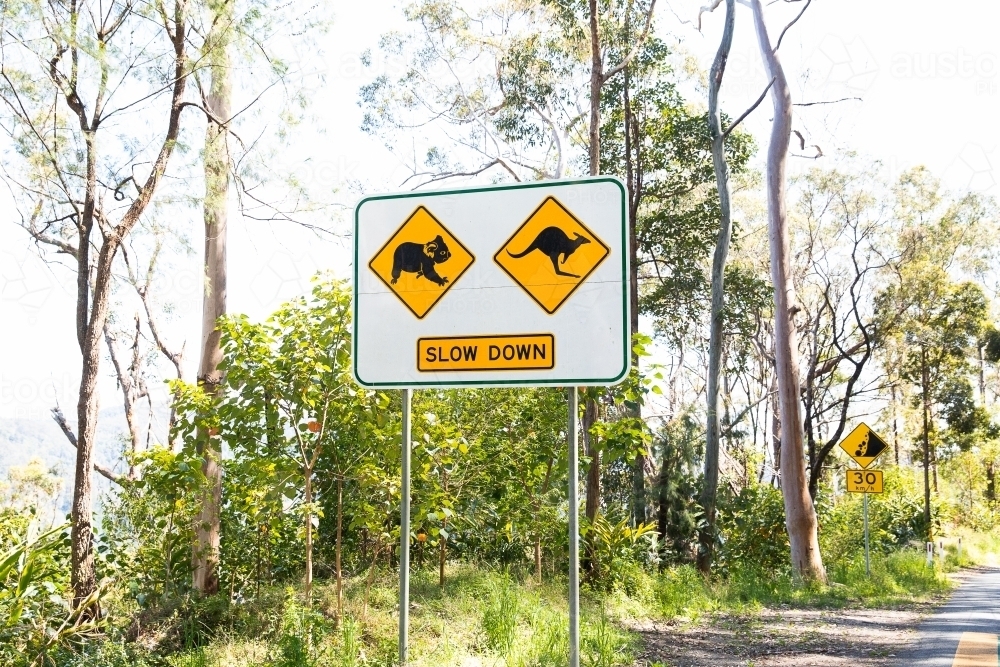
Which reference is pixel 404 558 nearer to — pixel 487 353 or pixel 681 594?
pixel 487 353

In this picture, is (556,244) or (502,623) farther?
(502,623)

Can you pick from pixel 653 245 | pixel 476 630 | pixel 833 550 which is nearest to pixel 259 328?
pixel 476 630

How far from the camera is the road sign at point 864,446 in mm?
19406

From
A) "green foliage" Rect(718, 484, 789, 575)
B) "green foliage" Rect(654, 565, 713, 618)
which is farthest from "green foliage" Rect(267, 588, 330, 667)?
"green foliage" Rect(718, 484, 789, 575)

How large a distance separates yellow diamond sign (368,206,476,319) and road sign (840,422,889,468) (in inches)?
647

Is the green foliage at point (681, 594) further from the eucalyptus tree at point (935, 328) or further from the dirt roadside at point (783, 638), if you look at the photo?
the eucalyptus tree at point (935, 328)

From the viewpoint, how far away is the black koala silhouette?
17.3 ft

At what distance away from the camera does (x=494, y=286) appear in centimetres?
517

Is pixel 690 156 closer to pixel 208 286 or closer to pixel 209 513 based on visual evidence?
pixel 208 286

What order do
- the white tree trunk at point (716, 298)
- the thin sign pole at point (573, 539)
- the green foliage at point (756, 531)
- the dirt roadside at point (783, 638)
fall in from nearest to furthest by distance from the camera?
1. the thin sign pole at point (573, 539)
2. the dirt roadside at point (783, 638)
3. the white tree trunk at point (716, 298)
4. the green foliage at point (756, 531)

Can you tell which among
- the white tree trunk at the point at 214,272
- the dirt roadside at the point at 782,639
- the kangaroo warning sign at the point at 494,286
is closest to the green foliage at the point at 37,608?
the white tree trunk at the point at 214,272

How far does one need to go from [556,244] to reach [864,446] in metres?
16.5

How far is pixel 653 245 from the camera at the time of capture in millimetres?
23312

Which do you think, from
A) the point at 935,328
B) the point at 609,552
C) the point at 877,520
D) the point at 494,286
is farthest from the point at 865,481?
the point at 494,286
